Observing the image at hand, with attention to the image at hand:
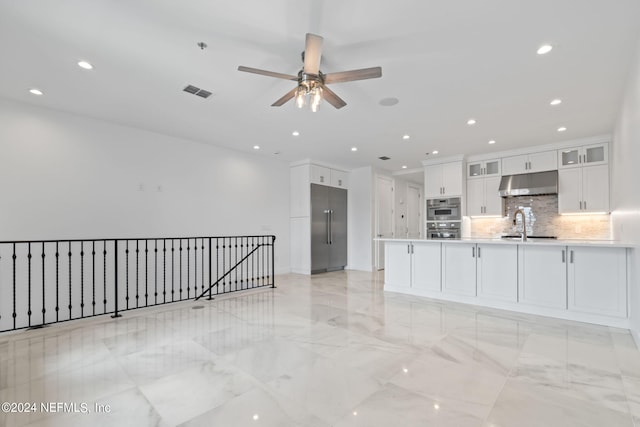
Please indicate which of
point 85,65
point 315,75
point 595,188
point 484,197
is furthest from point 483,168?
point 85,65

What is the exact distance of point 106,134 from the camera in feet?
15.5

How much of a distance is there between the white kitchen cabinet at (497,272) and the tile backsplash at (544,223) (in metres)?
2.95

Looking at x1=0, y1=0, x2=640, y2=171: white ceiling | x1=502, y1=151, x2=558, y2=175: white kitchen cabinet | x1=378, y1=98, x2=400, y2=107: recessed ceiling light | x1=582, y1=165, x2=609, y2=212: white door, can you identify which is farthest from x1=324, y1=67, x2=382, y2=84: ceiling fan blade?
x1=582, y1=165, x2=609, y2=212: white door

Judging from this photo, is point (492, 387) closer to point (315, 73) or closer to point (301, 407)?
point (301, 407)

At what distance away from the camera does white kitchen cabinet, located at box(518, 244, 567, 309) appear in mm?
3727

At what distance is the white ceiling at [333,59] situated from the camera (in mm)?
2328

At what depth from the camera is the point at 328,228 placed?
7.70m

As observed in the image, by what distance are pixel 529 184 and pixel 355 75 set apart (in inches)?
215

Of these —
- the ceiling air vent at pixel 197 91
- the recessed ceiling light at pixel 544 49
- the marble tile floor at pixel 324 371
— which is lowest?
the marble tile floor at pixel 324 371

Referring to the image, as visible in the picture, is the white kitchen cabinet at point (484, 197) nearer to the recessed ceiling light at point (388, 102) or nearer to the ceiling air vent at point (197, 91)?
the recessed ceiling light at point (388, 102)

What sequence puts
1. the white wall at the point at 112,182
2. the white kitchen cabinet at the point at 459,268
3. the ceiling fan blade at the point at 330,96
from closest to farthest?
1. the ceiling fan blade at the point at 330,96
2. the white wall at the point at 112,182
3. the white kitchen cabinet at the point at 459,268

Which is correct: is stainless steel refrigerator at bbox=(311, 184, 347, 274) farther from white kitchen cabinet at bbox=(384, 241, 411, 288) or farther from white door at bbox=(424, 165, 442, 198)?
white kitchen cabinet at bbox=(384, 241, 411, 288)

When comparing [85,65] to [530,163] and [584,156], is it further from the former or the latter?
[584,156]

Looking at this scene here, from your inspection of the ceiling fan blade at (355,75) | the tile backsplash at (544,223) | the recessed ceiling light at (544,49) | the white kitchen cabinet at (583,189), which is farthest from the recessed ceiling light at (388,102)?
the tile backsplash at (544,223)
